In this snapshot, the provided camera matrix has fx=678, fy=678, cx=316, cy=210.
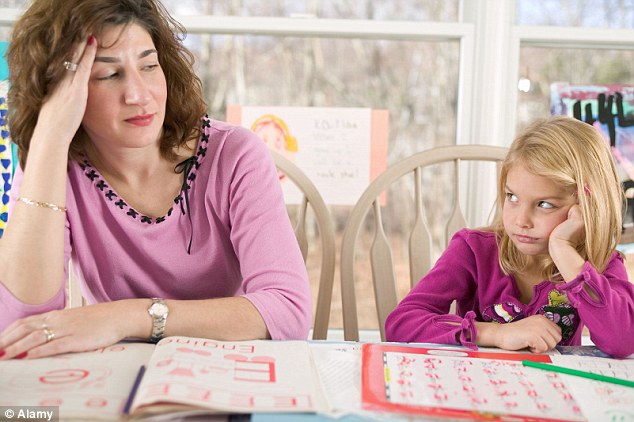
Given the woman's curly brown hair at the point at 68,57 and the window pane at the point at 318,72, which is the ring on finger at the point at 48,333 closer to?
the woman's curly brown hair at the point at 68,57

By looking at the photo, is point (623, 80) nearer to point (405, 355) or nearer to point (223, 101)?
point (223, 101)

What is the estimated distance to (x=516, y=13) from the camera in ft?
6.34

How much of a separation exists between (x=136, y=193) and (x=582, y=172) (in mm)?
828

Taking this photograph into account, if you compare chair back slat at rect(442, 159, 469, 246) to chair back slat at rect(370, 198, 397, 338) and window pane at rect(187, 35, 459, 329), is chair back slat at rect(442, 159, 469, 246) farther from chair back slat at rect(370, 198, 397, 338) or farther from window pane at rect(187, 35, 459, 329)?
window pane at rect(187, 35, 459, 329)

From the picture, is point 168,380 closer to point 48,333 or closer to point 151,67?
point 48,333

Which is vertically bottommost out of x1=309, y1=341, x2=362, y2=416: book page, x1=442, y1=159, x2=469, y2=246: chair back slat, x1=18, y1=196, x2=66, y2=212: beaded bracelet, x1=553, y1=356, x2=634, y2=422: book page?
x1=553, y1=356, x2=634, y2=422: book page

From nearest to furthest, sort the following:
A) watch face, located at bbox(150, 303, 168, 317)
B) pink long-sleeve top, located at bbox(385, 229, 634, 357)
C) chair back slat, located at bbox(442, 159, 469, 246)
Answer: watch face, located at bbox(150, 303, 168, 317) → pink long-sleeve top, located at bbox(385, 229, 634, 357) → chair back slat, located at bbox(442, 159, 469, 246)

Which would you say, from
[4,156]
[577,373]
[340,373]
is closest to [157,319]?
[340,373]

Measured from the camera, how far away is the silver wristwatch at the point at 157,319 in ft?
3.22

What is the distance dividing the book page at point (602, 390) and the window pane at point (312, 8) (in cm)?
120

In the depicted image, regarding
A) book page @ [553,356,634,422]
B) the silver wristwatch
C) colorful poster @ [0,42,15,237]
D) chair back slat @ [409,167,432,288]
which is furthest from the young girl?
colorful poster @ [0,42,15,237]

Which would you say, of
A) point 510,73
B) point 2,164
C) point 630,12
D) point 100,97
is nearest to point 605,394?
point 100,97

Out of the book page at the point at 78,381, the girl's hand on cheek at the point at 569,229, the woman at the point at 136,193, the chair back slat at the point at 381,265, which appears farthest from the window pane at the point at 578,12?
the book page at the point at 78,381

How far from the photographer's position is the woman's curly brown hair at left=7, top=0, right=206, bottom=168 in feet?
3.79
